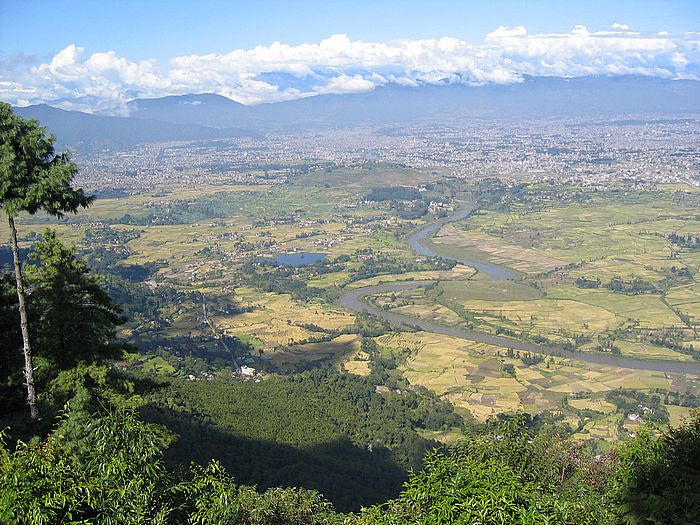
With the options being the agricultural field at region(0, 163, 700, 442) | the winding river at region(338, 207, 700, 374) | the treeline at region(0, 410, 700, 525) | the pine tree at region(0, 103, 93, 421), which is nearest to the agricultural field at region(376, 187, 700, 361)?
the agricultural field at region(0, 163, 700, 442)

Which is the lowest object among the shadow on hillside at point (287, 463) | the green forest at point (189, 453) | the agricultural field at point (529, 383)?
the agricultural field at point (529, 383)

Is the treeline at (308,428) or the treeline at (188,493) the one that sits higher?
the treeline at (188,493)

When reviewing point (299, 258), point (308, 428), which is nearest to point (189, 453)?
point (308, 428)

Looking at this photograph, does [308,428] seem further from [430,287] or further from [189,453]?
[430,287]

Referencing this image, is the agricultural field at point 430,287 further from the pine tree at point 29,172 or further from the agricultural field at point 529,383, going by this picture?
the pine tree at point 29,172

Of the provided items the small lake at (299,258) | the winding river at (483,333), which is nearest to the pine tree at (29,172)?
the winding river at (483,333)

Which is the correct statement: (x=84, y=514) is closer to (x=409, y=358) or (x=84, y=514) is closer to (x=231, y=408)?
(x=231, y=408)
